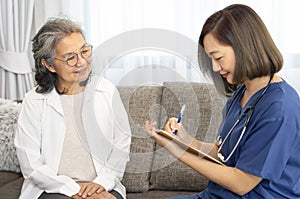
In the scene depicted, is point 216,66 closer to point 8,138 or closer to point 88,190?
point 88,190

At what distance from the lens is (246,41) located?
160 cm

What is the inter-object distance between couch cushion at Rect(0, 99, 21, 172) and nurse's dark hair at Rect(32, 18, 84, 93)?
42cm

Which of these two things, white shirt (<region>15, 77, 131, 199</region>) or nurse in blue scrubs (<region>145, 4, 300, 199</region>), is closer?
nurse in blue scrubs (<region>145, 4, 300, 199</region>)

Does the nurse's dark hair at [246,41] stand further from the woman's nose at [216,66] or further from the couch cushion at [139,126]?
the couch cushion at [139,126]

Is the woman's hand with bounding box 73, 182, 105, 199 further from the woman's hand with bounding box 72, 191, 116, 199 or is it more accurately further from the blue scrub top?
the blue scrub top

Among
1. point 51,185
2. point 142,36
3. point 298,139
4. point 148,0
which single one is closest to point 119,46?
point 142,36

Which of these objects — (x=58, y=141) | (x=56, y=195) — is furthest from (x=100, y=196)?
(x=58, y=141)

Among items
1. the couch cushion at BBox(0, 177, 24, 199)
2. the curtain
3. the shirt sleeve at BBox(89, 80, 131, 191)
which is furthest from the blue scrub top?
the curtain

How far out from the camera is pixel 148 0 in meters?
3.11

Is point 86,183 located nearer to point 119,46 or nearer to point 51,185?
point 51,185

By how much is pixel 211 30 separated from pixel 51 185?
0.91m

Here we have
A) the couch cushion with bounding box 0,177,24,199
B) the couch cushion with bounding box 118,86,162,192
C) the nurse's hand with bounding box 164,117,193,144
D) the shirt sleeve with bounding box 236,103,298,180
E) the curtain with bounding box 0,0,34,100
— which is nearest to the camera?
the shirt sleeve with bounding box 236,103,298,180

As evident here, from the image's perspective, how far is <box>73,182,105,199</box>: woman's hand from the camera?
2047 mm

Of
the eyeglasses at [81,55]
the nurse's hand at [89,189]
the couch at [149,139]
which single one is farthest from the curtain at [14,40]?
the nurse's hand at [89,189]
